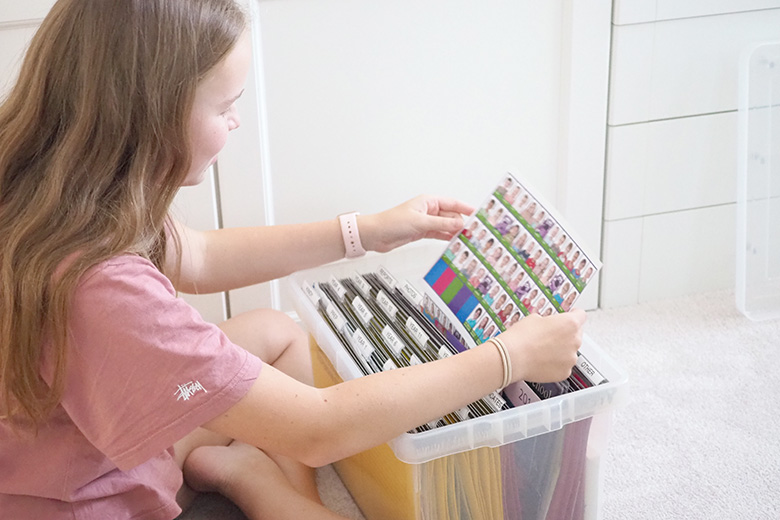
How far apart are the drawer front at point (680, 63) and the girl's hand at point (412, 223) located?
41cm

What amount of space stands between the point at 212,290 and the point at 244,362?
35cm

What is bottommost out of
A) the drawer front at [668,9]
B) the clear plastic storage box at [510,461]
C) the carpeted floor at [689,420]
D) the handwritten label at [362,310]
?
the carpeted floor at [689,420]

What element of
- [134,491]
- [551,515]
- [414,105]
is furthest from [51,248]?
[414,105]

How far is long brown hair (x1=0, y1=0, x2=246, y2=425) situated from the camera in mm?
677

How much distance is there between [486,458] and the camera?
0.81 metres

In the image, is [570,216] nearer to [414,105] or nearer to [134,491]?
[414,105]

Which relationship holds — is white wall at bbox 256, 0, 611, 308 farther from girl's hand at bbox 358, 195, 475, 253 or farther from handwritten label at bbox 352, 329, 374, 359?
handwritten label at bbox 352, 329, 374, 359

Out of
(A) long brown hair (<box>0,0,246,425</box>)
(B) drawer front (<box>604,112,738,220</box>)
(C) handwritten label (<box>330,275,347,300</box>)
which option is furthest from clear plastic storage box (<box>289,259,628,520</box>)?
(B) drawer front (<box>604,112,738,220</box>)

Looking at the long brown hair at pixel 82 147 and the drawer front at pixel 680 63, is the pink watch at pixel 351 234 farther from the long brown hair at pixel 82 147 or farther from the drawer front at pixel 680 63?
the drawer front at pixel 680 63

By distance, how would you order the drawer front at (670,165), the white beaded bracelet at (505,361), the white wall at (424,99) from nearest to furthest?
the white beaded bracelet at (505,361) → the white wall at (424,99) → the drawer front at (670,165)

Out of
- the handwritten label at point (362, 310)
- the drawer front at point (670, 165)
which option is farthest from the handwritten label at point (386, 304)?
the drawer front at point (670, 165)

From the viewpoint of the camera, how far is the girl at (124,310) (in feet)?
2.22

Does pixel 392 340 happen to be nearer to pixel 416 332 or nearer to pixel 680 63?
pixel 416 332

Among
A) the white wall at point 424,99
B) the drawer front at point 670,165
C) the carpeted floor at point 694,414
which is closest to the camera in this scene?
the carpeted floor at point 694,414
